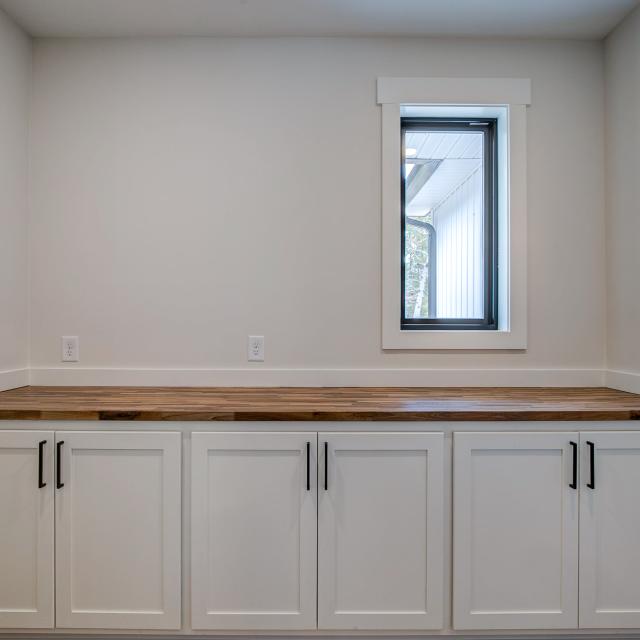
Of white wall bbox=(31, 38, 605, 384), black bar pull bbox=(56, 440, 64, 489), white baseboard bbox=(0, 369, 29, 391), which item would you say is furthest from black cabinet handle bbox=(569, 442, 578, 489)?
white baseboard bbox=(0, 369, 29, 391)

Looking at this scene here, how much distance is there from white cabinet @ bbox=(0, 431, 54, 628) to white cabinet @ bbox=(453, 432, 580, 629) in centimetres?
141

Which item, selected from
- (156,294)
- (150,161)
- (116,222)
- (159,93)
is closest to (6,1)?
(159,93)

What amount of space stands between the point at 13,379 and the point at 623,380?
267 cm

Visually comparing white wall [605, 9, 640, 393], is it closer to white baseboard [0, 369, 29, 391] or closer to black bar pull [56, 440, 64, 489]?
black bar pull [56, 440, 64, 489]

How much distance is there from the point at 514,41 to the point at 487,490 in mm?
1981

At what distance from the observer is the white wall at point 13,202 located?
193 cm

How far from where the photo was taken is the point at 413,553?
156 centimetres

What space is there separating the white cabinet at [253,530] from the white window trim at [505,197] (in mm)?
790

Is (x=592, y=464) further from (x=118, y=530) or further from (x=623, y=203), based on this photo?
(x=118, y=530)

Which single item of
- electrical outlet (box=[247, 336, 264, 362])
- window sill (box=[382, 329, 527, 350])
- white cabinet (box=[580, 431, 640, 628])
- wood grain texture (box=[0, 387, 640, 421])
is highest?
window sill (box=[382, 329, 527, 350])

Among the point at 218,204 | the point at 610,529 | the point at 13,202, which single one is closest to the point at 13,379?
the point at 13,202

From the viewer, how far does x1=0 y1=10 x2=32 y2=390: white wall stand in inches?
75.8

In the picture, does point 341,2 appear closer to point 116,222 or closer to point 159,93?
point 159,93

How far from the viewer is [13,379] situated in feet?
6.49
